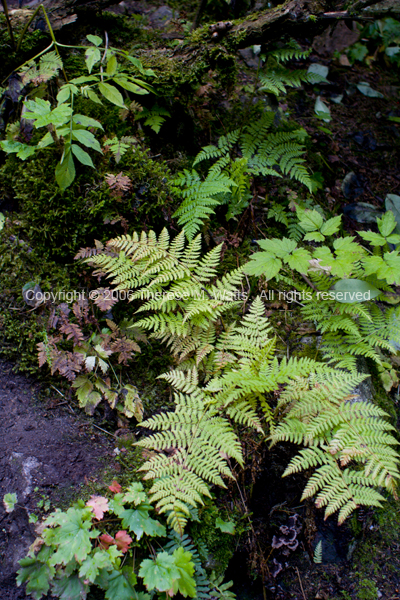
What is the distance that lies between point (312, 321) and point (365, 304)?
19.5 inches

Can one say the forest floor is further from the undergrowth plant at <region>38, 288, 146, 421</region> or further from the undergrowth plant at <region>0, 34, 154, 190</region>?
the undergrowth plant at <region>0, 34, 154, 190</region>

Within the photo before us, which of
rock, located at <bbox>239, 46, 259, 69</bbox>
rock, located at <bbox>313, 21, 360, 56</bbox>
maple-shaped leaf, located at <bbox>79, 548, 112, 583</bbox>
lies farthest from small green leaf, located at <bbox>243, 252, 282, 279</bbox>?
rock, located at <bbox>313, 21, 360, 56</bbox>

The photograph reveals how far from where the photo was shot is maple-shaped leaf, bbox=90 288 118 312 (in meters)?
2.94

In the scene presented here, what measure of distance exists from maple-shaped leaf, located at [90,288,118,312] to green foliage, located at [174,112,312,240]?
0.86 m

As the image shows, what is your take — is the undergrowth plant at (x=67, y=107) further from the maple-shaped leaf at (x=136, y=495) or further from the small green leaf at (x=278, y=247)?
the maple-shaped leaf at (x=136, y=495)

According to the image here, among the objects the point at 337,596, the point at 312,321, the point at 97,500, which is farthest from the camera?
the point at 312,321

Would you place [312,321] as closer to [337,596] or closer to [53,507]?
[337,596]

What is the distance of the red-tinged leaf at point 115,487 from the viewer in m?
2.49

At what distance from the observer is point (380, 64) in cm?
563

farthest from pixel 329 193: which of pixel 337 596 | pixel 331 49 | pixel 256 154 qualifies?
pixel 337 596

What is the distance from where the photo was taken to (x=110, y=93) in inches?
116

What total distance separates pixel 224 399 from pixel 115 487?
0.97m

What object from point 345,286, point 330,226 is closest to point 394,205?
point 330,226

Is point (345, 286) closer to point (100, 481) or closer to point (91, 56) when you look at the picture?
point (100, 481)
